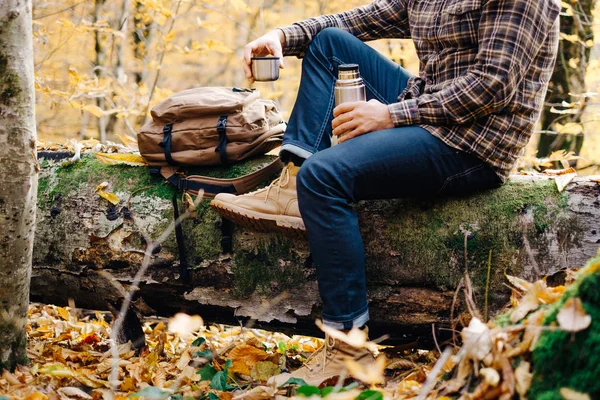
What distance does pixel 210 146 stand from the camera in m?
2.98

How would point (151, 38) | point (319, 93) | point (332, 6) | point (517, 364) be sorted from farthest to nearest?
point (332, 6) < point (151, 38) < point (319, 93) < point (517, 364)

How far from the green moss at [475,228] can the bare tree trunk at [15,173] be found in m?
1.65

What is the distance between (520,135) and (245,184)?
1308 millimetres

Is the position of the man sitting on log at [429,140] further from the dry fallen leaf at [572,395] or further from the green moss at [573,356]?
the dry fallen leaf at [572,395]

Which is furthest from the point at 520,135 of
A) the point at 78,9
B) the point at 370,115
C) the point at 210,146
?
the point at 78,9

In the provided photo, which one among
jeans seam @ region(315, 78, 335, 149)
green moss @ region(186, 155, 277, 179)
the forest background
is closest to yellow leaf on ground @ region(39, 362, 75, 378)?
green moss @ region(186, 155, 277, 179)

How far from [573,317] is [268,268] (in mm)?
1620

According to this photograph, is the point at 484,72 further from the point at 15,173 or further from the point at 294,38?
the point at 15,173

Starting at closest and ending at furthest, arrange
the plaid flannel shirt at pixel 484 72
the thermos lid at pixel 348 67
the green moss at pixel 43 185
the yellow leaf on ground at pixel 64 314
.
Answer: the plaid flannel shirt at pixel 484 72 → the thermos lid at pixel 348 67 → the green moss at pixel 43 185 → the yellow leaf on ground at pixel 64 314

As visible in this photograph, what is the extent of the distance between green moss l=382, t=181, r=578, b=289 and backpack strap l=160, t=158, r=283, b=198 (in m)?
0.66

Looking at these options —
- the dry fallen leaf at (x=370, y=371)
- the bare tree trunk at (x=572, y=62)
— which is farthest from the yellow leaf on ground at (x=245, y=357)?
the bare tree trunk at (x=572, y=62)

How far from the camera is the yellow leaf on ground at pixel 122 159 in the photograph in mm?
3188

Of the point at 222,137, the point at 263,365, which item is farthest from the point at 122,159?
the point at 263,365

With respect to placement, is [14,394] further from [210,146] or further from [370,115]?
[370,115]
